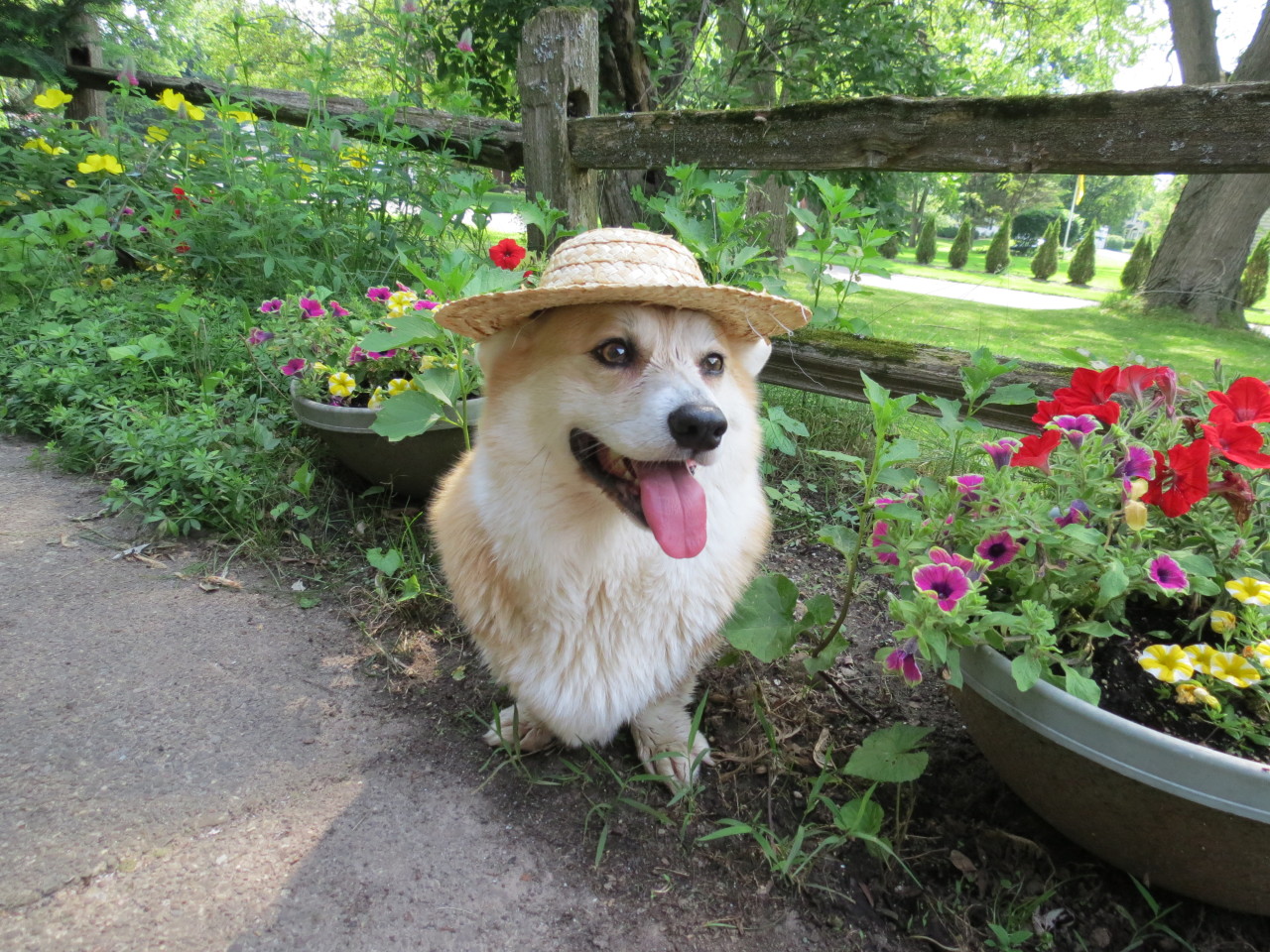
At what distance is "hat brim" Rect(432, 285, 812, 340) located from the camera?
131 cm

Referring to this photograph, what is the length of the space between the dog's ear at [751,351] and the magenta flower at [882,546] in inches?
20.5

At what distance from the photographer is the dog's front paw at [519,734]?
66.4 inches

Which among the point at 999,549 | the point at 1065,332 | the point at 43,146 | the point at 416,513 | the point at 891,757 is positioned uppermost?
the point at 43,146

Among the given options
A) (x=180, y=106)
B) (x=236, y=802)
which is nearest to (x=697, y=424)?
(x=236, y=802)

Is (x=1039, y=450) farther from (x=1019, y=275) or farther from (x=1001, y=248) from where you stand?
(x=1001, y=248)

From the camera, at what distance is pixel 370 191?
348 centimetres

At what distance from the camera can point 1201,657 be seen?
113cm

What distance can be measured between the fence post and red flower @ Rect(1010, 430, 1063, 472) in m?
2.59

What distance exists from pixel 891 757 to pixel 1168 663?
537mm

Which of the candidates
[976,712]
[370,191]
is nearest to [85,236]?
[370,191]

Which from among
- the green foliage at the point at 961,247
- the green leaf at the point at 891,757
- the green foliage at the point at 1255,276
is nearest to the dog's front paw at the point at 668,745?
the green leaf at the point at 891,757

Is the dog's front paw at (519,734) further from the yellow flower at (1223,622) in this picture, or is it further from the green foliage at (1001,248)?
the green foliage at (1001,248)

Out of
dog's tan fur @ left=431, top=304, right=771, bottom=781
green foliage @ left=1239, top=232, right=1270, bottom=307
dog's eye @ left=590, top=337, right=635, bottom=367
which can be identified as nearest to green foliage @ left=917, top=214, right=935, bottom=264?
green foliage @ left=1239, top=232, right=1270, bottom=307

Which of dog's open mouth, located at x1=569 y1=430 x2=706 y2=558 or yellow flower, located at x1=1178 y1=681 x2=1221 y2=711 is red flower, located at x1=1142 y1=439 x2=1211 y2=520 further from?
dog's open mouth, located at x1=569 y1=430 x2=706 y2=558
